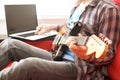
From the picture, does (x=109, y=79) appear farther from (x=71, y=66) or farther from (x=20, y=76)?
(x=20, y=76)

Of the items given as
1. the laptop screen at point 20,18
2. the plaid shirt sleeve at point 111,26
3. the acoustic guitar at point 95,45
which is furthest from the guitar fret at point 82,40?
the laptop screen at point 20,18

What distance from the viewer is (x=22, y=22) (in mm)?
1876

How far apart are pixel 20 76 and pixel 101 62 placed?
0.40 m

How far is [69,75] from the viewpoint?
Result: 1.15m

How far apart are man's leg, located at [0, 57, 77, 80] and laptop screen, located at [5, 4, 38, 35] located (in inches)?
29.4

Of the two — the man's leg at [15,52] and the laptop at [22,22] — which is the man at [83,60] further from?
the laptop at [22,22]

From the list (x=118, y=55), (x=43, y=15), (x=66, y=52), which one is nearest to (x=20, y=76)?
(x=66, y=52)

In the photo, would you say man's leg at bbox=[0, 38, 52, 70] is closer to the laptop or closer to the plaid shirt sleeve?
the laptop

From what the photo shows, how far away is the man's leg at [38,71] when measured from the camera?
1.05 metres

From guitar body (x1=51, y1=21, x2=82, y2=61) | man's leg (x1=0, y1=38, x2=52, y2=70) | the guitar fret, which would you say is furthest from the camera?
man's leg (x1=0, y1=38, x2=52, y2=70)

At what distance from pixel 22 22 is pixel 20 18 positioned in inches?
1.6

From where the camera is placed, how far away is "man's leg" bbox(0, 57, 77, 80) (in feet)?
3.44

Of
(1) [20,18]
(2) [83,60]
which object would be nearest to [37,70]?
(2) [83,60]

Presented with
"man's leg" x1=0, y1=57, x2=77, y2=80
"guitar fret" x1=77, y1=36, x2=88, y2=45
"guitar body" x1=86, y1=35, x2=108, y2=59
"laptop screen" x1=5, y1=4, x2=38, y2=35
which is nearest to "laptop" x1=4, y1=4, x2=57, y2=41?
"laptop screen" x1=5, y1=4, x2=38, y2=35
